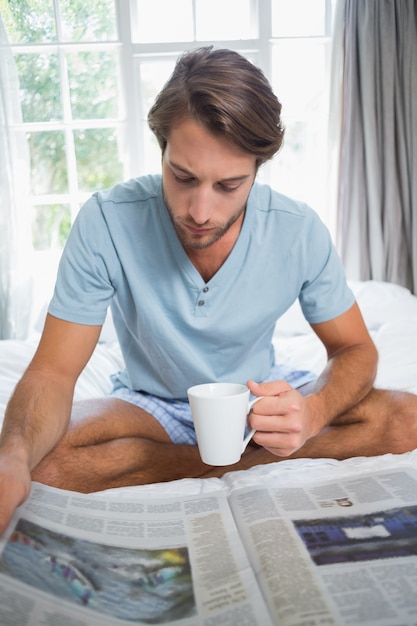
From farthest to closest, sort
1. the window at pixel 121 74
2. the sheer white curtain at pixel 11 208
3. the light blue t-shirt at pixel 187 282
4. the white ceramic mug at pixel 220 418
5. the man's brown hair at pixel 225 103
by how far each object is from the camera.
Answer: the window at pixel 121 74
the sheer white curtain at pixel 11 208
the light blue t-shirt at pixel 187 282
the man's brown hair at pixel 225 103
the white ceramic mug at pixel 220 418

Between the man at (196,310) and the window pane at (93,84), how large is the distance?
7.59 ft

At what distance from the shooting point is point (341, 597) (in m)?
0.67

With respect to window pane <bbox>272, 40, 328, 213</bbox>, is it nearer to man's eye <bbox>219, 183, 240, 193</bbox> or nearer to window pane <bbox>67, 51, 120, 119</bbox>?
window pane <bbox>67, 51, 120, 119</bbox>

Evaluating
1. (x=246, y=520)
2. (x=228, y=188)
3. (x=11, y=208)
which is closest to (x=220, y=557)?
(x=246, y=520)

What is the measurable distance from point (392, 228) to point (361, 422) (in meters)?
2.45

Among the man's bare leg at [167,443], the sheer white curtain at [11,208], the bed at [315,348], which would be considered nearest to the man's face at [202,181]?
the man's bare leg at [167,443]

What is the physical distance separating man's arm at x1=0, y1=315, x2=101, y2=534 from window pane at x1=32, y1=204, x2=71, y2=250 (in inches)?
98.2

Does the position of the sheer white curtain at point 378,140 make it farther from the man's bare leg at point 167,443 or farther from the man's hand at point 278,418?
the man's hand at point 278,418

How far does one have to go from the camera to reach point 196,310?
1312 millimetres

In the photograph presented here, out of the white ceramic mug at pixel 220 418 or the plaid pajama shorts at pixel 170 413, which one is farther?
the plaid pajama shorts at pixel 170 413

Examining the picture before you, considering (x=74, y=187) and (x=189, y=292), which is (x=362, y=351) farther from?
(x=74, y=187)

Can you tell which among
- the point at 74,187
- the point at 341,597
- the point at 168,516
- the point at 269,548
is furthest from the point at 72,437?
the point at 74,187

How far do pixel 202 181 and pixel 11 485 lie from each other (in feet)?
2.03

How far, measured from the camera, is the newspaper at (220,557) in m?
0.66
